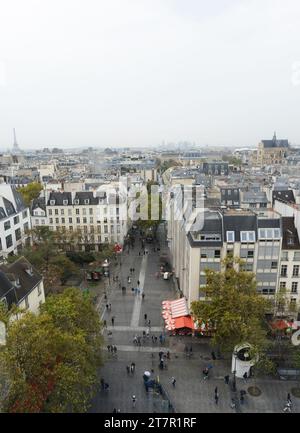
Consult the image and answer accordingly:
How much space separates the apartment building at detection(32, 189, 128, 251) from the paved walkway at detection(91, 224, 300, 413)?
20.1 meters

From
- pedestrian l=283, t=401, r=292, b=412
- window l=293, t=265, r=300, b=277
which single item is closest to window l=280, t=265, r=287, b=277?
window l=293, t=265, r=300, b=277

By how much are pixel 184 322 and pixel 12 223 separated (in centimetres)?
3168

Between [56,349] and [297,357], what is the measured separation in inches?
735

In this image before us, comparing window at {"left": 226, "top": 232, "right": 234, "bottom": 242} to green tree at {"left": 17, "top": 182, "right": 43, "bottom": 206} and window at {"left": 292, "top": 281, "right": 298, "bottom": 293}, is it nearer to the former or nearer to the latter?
window at {"left": 292, "top": 281, "right": 298, "bottom": 293}

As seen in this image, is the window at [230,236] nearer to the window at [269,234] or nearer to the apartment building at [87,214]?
the window at [269,234]

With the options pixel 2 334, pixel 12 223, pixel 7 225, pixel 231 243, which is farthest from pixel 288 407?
pixel 12 223

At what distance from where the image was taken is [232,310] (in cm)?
2570

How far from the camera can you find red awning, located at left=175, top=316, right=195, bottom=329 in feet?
107

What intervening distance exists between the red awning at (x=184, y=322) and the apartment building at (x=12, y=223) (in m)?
26.5

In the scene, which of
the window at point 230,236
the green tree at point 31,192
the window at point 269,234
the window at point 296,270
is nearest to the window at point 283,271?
the window at point 296,270

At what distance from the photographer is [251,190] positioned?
58594 millimetres

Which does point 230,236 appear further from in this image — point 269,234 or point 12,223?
point 12,223

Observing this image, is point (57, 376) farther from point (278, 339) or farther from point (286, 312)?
point (286, 312)
